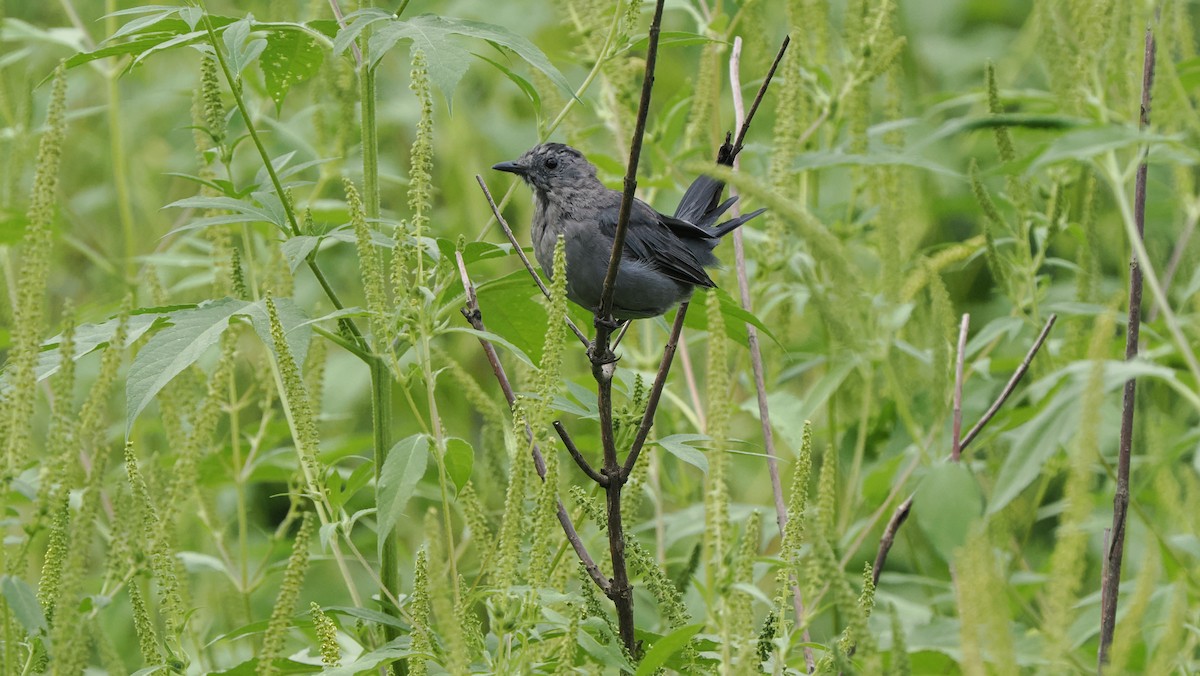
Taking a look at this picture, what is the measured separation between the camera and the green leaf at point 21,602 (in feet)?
4.67

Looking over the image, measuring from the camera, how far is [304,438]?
5.43 ft

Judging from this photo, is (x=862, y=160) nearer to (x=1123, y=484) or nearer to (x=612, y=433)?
(x=1123, y=484)

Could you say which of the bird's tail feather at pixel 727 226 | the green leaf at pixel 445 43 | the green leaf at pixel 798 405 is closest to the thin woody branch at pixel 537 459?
the green leaf at pixel 445 43

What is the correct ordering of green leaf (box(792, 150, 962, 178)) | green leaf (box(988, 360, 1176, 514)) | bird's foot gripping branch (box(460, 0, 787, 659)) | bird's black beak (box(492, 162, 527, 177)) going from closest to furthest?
green leaf (box(988, 360, 1176, 514)), green leaf (box(792, 150, 962, 178)), bird's foot gripping branch (box(460, 0, 787, 659)), bird's black beak (box(492, 162, 527, 177))

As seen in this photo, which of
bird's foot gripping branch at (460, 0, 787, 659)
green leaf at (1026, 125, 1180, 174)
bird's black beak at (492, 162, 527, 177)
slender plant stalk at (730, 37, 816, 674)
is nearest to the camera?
green leaf at (1026, 125, 1180, 174)

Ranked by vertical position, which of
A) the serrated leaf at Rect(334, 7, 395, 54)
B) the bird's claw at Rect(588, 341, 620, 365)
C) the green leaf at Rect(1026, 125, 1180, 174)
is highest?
the serrated leaf at Rect(334, 7, 395, 54)

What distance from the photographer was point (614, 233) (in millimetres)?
3014

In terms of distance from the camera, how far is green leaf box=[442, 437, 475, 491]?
5.93 ft

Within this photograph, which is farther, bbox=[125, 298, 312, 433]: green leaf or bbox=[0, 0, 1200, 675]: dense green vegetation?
bbox=[125, 298, 312, 433]: green leaf

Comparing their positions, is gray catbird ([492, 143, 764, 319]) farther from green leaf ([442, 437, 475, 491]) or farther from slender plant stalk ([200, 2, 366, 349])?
green leaf ([442, 437, 475, 491])

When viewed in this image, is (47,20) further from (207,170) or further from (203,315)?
(203,315)

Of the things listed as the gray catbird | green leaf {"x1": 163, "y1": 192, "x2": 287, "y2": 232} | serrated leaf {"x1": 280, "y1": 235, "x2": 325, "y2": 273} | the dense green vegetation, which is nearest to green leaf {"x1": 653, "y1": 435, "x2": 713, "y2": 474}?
the dense green vegetation

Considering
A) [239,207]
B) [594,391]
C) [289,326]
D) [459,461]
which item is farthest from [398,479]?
[594,391]

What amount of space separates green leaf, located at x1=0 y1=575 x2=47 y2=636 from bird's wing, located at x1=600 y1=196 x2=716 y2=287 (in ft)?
5.37
